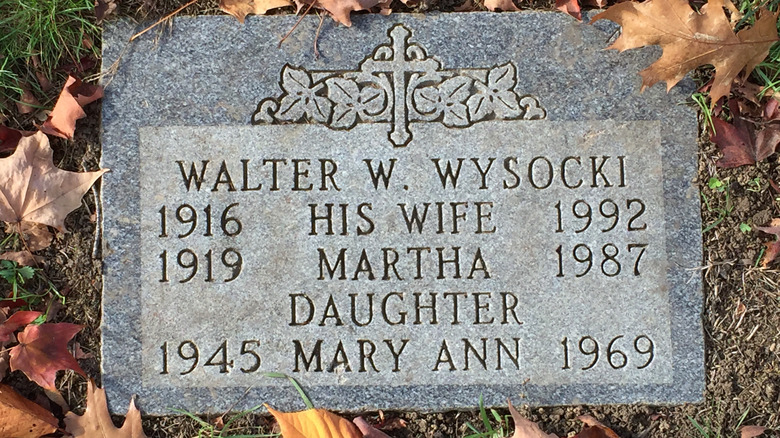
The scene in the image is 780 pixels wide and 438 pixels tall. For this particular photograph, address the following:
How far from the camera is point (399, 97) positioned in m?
2.67

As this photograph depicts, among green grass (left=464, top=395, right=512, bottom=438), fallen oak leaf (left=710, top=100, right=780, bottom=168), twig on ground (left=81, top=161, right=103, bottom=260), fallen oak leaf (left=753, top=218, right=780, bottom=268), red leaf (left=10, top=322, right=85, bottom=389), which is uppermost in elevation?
fallen oak leaf (left=710, top=100, right=780, bottom=168)

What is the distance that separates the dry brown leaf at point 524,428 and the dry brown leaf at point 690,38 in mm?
1452

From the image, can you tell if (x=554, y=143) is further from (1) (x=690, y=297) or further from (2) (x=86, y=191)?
(2) (x=86, y=191)

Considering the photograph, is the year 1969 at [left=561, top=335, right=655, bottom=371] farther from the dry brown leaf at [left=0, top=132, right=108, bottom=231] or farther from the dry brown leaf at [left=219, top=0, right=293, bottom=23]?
the dry brown leaf at [left=0, top=132, right=108, bottom=231]

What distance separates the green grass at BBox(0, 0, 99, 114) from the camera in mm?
2760

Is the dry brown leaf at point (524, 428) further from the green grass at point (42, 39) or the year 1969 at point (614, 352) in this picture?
the green grass at point (42, 39)

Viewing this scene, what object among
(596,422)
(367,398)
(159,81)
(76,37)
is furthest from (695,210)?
(76,37)

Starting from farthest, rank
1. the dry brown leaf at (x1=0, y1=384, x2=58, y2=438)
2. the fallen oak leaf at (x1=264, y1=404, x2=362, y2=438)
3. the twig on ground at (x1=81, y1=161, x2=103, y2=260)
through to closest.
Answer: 1. the twig on ground at (x1=81, y1=161, x2=103, y2=260)
2. the dry brown leaf at (x1=0, y1=384, x2=58, y2=438)
3. the fallen oak leaf at (x1=264, y1=404, x2=362, y2=438)

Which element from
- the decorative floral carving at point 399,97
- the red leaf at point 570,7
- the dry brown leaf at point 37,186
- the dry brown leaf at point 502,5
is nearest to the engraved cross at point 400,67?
the decorative floral carving at point 399,97

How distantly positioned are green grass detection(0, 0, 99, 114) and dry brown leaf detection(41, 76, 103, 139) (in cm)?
14

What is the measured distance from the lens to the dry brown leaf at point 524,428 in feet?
8.15

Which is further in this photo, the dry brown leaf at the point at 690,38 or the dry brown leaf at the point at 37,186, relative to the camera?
the dry brown leaf at the point at 37,186

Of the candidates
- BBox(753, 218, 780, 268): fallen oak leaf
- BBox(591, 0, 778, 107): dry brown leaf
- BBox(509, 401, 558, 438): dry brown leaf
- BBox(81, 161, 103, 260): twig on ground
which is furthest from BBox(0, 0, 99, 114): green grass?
BBox(753, 218, 780, 268): fallen oak leaf

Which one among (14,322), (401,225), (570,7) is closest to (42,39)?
(14,322)
